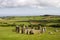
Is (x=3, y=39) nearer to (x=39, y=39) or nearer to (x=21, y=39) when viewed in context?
(x=21, y=39)

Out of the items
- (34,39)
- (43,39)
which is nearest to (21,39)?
(34,39)

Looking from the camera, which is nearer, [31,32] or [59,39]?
[59,39]

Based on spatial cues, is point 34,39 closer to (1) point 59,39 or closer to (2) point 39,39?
(2) point 39,39

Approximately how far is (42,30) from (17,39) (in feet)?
58.1

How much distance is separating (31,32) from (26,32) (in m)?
2.37

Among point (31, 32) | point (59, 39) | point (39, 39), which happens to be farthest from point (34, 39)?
point (31, 32)

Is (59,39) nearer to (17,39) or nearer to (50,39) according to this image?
(50,39)

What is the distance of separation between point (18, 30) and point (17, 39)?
51.1ft

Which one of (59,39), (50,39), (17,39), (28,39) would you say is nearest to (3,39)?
(17,39)

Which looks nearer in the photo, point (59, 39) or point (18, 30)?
point (59, 39)

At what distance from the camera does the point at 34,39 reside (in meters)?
43.4

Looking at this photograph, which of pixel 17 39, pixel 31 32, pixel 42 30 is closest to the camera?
pixel 17 39

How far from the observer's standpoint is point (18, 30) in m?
58.7

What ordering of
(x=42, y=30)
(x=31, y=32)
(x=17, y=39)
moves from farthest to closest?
(x=42, y=30) < (x=31, y=32) < (x=17, y=39)
